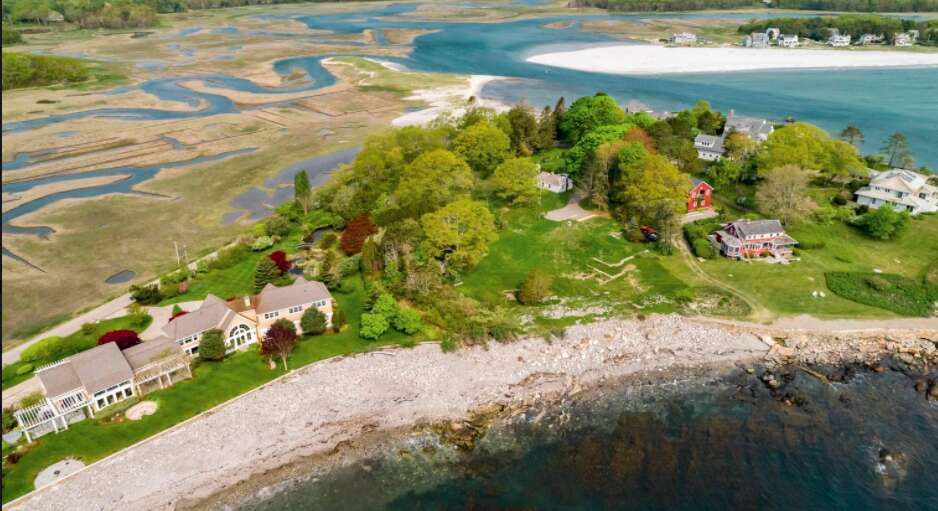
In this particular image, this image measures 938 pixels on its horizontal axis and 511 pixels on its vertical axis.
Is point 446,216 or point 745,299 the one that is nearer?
point 745,299

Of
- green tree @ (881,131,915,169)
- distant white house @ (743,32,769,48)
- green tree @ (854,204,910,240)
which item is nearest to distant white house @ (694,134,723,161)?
green tree @ (881,131,915,169)

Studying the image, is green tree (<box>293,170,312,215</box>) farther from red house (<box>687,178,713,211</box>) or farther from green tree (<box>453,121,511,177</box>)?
red house (<box>687,178,713,211</box>)

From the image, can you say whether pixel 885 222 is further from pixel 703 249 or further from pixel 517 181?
pixel 517 181

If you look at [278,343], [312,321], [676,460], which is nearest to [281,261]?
[312,321]

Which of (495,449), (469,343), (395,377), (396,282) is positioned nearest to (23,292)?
(396,282)

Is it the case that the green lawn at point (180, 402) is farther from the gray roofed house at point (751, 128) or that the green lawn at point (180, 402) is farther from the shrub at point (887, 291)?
the gray roofed house at point (751, 128)

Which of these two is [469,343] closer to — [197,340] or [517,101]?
[197,340]
